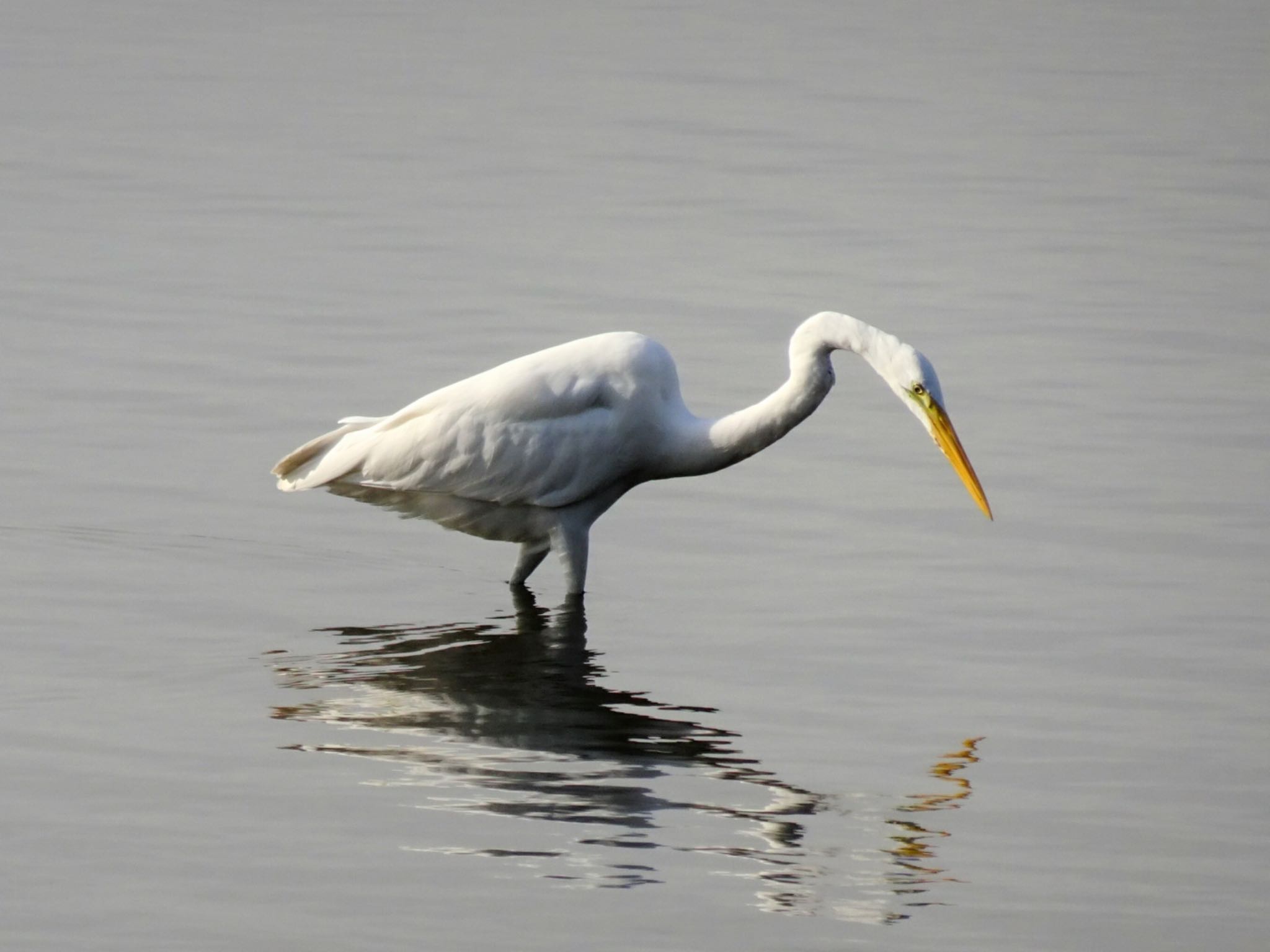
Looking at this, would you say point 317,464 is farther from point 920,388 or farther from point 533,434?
point 920,388

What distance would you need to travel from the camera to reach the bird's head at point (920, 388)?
10.5m

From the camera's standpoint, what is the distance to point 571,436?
10633 mm

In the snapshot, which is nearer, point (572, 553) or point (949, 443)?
point (949, 443)

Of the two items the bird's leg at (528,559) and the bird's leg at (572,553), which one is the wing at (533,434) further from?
the bird's leg at (528,559)

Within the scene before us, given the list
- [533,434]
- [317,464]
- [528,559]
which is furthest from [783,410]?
[317,464]

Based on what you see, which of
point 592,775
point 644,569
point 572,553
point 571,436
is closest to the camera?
point 592,775

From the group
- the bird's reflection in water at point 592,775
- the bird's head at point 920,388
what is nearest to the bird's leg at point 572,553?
the bird's reflection in water at point 592,775

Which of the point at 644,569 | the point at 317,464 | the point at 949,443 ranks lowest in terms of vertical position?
the point at 644,569

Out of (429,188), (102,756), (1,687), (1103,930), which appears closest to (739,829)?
(1103,930)

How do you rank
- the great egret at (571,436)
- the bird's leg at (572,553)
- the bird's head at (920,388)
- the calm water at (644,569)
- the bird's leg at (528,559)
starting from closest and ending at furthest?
the calm water at (644,569) → the bird's head at (920,388) → the great egret at (571,436) → the bird's leg at (572,553) → the bird's leg at (528,559)

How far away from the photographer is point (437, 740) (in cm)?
881

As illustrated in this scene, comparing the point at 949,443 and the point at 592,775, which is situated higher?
the point at 949,443

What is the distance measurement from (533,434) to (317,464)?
1.04 meters

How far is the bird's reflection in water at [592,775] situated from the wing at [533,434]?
72 cm
